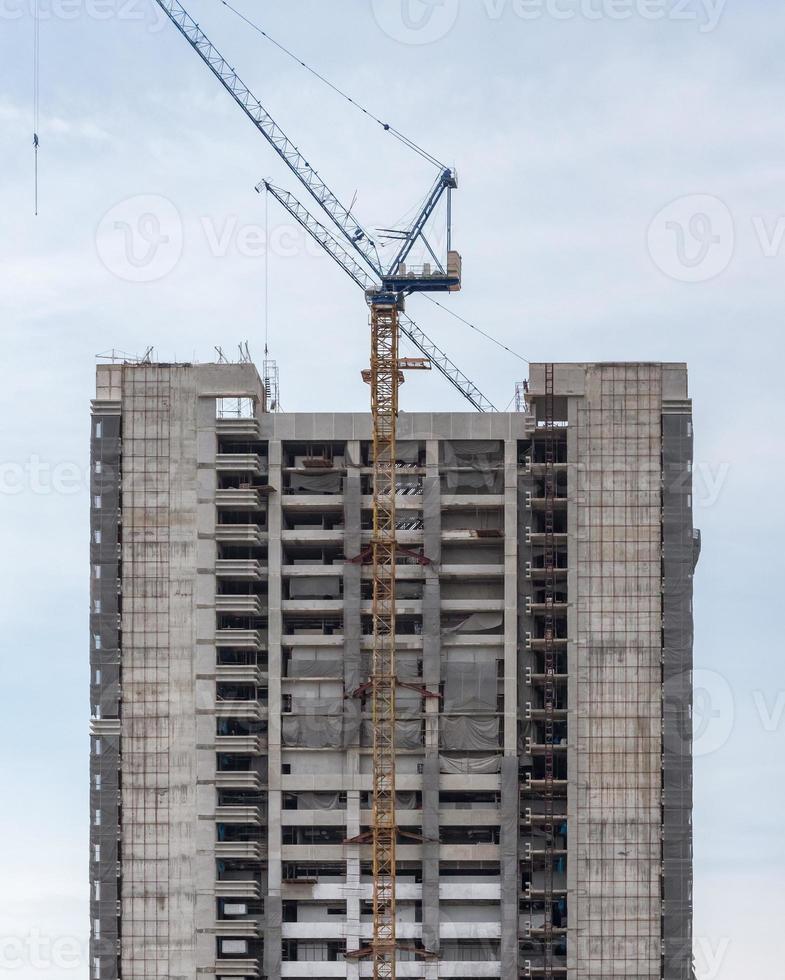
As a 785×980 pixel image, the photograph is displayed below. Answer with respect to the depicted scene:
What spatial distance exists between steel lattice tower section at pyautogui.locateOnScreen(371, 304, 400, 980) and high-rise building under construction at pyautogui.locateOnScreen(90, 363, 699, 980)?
1.51 meters

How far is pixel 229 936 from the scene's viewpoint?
164m

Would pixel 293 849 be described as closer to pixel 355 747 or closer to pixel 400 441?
pixel 355 747

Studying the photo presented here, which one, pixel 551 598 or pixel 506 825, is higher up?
pixel 551 598

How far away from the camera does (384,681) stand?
16675 centimetres

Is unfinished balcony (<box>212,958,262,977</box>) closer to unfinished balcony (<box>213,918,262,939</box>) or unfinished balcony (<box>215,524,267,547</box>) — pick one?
unfinished balcony (<box>213,918,262,939</box>)

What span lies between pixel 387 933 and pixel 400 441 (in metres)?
45.8

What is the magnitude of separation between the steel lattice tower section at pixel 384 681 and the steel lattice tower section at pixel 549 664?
14029 mm

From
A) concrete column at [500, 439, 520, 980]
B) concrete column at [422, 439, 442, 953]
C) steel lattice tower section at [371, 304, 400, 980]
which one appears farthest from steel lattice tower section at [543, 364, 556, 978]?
steel lattice tower section at [371, 304, 400, 980]

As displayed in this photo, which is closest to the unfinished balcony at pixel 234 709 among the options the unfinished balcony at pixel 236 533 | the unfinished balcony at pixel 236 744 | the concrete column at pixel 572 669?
the unfinished balcony at pixel 236 744

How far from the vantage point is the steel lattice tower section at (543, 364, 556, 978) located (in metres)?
164

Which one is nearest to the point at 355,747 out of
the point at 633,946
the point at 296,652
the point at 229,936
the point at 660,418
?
the point at 296,652

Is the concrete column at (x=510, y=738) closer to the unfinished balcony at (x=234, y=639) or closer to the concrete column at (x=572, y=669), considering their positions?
the concrete column at (x=572, y=669)

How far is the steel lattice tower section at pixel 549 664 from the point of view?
536ft

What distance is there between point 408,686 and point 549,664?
521 inches
